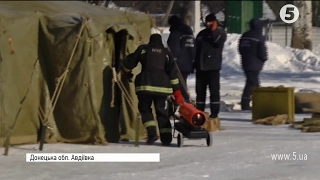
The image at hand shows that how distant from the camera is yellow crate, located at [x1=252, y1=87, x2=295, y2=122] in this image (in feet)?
49.0

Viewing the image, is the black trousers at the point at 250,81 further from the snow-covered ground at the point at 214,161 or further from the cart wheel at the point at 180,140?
the cart wheel at the point at 180,140

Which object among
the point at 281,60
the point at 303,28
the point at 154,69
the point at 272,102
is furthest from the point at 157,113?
the point at 303,28

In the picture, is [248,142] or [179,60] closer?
[248,142]

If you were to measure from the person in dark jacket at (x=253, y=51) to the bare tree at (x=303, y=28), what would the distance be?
988cm

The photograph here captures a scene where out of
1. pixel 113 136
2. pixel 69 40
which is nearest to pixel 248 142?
pixel 113 136

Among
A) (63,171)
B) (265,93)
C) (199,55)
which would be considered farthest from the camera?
(265,93)

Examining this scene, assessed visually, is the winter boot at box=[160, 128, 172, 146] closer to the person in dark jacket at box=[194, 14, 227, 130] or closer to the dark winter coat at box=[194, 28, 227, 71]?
the person in dark jacket at box=[194, 14, 227, 130]

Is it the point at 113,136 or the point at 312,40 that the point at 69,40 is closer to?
the point at 113,136

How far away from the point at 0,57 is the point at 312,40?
18.2 metres

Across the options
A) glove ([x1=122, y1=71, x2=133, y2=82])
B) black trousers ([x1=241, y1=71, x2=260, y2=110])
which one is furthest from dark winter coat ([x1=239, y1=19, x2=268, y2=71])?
glove ([x1=122, y1=71, x2=133, y2=82])

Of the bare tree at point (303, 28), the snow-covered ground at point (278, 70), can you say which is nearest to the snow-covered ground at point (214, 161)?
the snow-covered ground at point (278, 70)

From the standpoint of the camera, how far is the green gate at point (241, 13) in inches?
1353

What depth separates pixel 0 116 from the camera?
11.8m

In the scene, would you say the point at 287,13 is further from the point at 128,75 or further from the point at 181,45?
the point at 128,75
